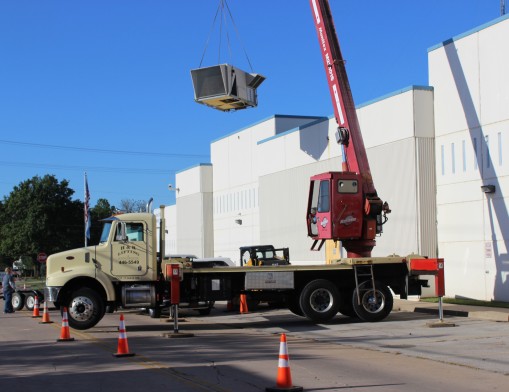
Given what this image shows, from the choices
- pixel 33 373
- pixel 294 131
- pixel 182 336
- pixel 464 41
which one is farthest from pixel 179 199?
pixel 33 373

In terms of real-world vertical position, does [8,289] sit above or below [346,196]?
below

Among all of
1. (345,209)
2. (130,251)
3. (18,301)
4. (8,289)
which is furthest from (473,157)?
(18,301)

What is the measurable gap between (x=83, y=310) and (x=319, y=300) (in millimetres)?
6363

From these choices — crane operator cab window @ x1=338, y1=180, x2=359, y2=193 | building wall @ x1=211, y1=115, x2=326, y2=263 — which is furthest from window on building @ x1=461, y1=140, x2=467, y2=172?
building wall @ x1=211, y1=115, x2=326, y2=263

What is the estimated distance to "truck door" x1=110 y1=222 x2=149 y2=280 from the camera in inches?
695

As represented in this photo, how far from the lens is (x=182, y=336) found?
51.7 ft

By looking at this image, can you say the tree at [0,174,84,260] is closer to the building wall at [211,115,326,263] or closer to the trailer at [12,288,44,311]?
the building wall at [211,115,326,263]

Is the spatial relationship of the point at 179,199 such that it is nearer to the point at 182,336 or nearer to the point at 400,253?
the point at 400,253

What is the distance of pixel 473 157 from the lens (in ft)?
78.3

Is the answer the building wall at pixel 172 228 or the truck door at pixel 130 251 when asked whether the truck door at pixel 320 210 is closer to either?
the truck door at pixel 130 251

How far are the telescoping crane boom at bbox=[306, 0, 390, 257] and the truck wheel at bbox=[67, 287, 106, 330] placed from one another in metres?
7.56

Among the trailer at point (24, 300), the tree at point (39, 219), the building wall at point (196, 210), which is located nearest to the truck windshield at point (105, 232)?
the trailer at point (24, 300)

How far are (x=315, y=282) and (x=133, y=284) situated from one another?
195 inches

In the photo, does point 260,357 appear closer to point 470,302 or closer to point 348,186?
point 348,186
